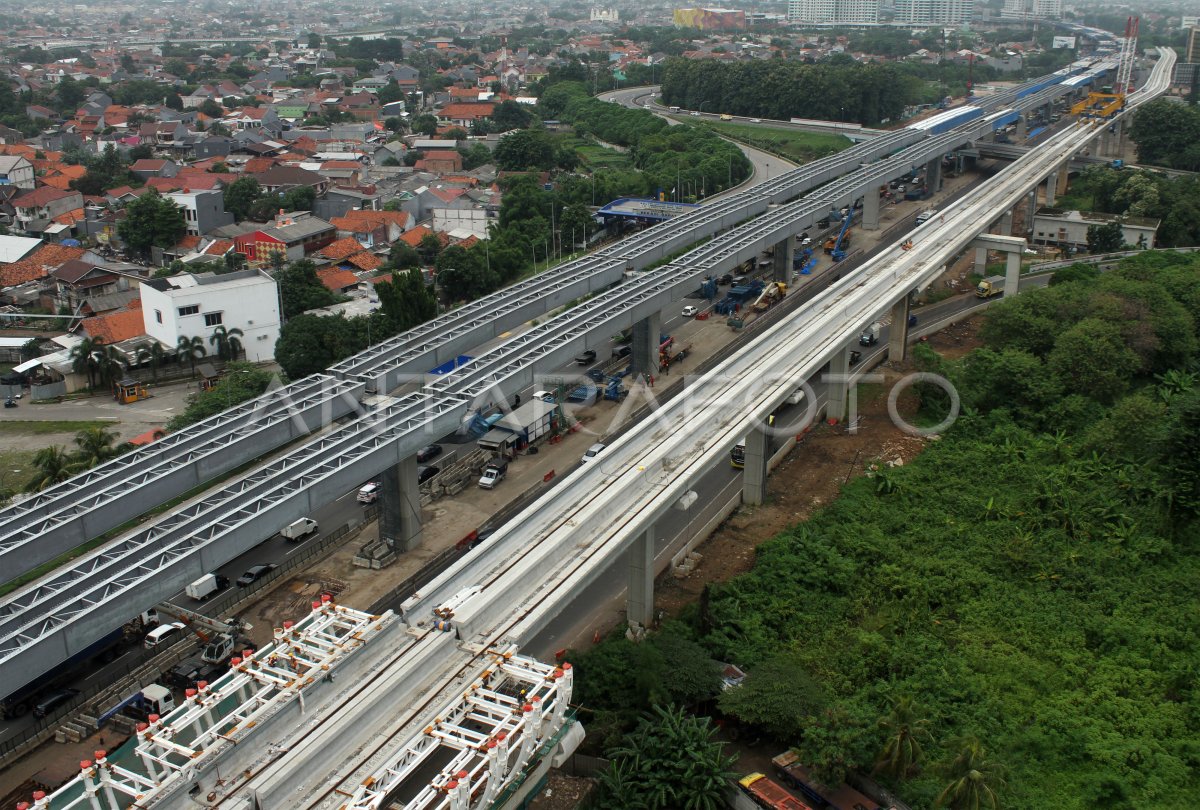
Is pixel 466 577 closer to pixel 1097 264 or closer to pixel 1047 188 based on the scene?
pixel 1097 264

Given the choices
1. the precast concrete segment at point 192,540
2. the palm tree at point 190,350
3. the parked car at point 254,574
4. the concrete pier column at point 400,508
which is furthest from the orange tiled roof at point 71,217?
the concrete pier column at point 400,508

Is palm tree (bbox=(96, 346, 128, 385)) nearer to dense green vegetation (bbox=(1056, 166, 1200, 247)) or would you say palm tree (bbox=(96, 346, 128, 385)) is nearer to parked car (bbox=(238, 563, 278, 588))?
parked car (bbox=(238, 563, 278, 588))

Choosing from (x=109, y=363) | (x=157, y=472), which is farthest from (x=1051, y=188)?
(x=157, y=472)

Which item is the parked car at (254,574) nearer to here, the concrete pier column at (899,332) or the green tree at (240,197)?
the concrete pier column at (899,332)

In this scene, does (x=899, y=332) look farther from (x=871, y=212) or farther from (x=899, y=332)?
(x=871, y=212)

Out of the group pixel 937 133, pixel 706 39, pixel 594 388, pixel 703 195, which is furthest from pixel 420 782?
pixel 706 39
